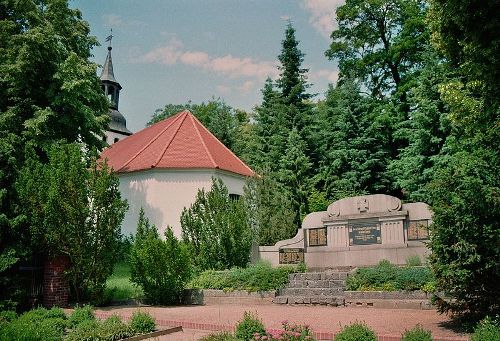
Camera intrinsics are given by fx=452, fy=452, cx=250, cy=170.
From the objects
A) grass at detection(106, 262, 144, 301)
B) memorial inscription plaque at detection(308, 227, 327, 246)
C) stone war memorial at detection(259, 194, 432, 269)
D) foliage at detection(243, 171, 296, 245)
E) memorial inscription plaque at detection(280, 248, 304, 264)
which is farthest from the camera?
foliage at detection(243, 171, 296, 245)

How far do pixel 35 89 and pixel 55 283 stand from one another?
309 inches

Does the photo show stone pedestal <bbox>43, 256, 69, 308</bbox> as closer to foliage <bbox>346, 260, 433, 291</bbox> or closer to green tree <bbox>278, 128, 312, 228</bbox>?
foliage <bbox>346, 260, 433, 291</bbox>

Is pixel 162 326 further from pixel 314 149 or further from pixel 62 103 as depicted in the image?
pixel 314 149

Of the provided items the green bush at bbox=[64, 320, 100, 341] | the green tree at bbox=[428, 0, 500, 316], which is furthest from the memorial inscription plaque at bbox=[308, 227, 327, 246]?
the green bush at bbox=[64, 320, 100, 341]

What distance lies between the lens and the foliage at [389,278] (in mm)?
13123

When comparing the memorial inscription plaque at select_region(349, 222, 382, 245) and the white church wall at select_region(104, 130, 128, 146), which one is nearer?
the memorial inscription plaque at select_region(349, 222, 382, 245)

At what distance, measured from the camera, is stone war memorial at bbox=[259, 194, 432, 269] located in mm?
17625

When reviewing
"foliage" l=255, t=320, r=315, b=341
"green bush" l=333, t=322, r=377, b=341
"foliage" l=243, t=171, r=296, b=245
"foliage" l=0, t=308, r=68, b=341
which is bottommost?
"foliage" l=0, t=308, r=68, b=341

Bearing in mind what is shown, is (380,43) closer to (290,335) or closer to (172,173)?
(172,173)

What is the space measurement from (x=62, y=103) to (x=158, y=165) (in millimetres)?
7643

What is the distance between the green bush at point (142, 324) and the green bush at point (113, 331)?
15 centimetres

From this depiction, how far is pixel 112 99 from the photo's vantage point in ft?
144

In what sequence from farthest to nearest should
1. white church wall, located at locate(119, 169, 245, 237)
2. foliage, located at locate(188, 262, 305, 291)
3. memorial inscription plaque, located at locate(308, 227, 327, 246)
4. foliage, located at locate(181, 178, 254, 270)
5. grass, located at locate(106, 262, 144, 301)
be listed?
white church wall, located at locate(119, 169, 245, 237) < memorial inscription plaque, located at locate(308, 227, 327, 246) < foliage, located at locate(181, 178, 254, 270) < grass, located at locate(106, 262, 144, 301) < foliage, located at locate(188, 262, 305, 291)

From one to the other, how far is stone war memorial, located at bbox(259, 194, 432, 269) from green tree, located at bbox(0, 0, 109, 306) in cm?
1026
